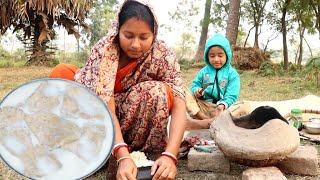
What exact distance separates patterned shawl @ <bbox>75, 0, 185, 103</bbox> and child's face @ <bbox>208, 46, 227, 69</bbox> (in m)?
1.20

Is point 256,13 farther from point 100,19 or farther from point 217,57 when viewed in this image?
point 217,57

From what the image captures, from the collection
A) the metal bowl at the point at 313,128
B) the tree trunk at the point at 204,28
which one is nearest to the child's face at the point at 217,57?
the metal bowl at the point at 313,128

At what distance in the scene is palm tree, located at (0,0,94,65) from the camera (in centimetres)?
891

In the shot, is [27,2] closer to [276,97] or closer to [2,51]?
[276,97]

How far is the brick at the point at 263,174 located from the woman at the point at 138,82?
35 centimetres

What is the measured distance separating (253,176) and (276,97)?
3065 mm

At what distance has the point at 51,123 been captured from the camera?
1387 millimetres

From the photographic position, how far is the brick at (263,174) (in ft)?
5.54

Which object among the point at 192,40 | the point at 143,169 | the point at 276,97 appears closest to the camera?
the point at 143,169

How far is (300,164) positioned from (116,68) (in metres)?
1.04

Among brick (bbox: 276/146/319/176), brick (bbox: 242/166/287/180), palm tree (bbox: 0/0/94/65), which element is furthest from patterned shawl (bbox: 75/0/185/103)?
palm tree (bbox: 0/0/94/65)

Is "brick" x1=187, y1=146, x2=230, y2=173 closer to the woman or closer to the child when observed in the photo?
the woman

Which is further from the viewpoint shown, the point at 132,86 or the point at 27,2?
the point at 27,2

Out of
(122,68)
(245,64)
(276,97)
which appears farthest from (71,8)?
(122,68)
